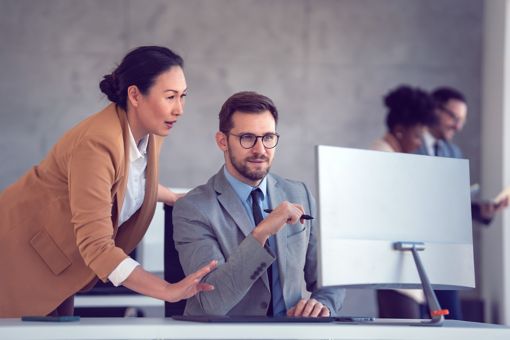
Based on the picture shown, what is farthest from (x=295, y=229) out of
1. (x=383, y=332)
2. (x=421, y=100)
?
(x=421, y=100)

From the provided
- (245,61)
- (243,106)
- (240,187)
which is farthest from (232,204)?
(245,61)

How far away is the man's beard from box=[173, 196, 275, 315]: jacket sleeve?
6.2 inches

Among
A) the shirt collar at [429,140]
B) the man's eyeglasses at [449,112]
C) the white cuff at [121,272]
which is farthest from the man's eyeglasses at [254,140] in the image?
the man's eyeglasses at [449,112]

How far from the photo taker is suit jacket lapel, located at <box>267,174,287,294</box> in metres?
2.55

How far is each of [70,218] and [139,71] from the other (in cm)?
45

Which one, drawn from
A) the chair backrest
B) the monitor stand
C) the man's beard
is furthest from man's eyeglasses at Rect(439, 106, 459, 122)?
the monitor stand

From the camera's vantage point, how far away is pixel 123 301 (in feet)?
12.9

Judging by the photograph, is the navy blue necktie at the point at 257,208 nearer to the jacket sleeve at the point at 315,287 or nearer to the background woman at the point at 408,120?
the jacket sleeve at the point at 315,287

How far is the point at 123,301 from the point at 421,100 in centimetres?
175

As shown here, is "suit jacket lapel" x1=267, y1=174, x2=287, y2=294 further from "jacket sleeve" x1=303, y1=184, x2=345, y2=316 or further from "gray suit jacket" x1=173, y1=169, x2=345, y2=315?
"jacket sleeve" x1=303, y1=184, x2=345, y2=316

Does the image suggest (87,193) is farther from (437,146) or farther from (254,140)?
(437,146)

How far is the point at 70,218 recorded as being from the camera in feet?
7.88

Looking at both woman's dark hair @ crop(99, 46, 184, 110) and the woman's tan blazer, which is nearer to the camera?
the woman's tan blazer

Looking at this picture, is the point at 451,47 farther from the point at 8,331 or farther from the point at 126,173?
the point at 8,331
